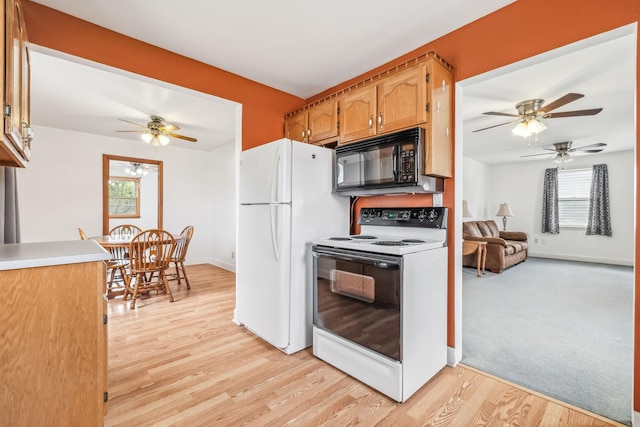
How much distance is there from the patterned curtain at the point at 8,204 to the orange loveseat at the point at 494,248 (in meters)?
5.91

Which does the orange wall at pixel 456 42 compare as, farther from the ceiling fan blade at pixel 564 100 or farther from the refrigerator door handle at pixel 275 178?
the ceiling fan blade at pixel 564 100

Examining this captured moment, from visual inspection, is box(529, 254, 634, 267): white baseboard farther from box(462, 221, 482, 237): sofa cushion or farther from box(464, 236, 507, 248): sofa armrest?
box(464, 236, 507, 248): sofa armrest

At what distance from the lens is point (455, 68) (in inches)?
84.7

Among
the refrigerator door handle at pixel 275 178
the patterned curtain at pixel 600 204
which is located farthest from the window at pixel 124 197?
the patterned curtain at pixel 600 204

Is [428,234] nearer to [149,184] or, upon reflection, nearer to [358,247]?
[358,247]

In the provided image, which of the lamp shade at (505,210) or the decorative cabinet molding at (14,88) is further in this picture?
the lamp shade at (505,210)

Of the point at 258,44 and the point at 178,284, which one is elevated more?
the point at 258,44

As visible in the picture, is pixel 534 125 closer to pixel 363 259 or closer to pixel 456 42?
pixel 456 42

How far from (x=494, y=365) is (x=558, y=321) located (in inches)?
57.6

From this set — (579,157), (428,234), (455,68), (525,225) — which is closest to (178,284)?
(428,234)

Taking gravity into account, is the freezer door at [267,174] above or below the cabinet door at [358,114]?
below

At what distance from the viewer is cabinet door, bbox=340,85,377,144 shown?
2.29 m

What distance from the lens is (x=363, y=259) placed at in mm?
1867

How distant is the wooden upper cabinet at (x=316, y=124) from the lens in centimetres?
262
